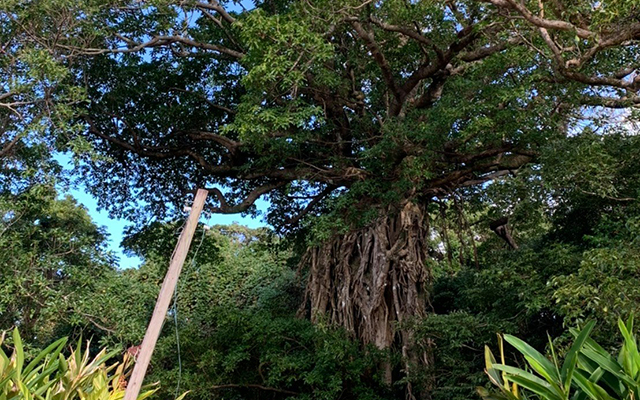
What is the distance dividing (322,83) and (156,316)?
4339 mm

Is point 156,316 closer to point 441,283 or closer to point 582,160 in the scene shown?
point 582,160

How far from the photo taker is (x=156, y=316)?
2.77m

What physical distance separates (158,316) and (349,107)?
217 inches

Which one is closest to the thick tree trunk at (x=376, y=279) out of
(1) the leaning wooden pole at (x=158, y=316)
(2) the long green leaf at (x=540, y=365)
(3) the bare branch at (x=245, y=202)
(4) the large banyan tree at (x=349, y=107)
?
(4) the large banyan tree at (x=349, y=107)

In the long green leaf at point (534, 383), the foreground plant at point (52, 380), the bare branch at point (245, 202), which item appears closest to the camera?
the long green leaf at point (534, 383)

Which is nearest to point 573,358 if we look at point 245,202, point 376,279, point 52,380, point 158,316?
point 158,316

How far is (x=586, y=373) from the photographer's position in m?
2.79

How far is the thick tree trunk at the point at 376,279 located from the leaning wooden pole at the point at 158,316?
422 cm

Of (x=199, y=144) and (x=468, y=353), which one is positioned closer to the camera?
(x=468, y=353)

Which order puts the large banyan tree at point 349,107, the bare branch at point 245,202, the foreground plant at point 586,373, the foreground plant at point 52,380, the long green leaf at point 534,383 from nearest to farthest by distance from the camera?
the foreground plant at point 586,373, the long green leaf at point 534,383, the foreground plant at point 52,380, the large banyan tree at point 349,107, the bare branch at point 245,202

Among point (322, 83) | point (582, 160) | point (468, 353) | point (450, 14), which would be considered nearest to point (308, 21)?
point (322, 83)

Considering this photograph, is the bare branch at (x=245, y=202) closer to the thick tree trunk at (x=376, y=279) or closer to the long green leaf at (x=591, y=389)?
A: the thick tree trunk at (x=376, y=279)

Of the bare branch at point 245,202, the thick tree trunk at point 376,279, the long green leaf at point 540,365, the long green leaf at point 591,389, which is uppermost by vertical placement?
the bare branch at point 245,202

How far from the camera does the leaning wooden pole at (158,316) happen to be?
268cm
